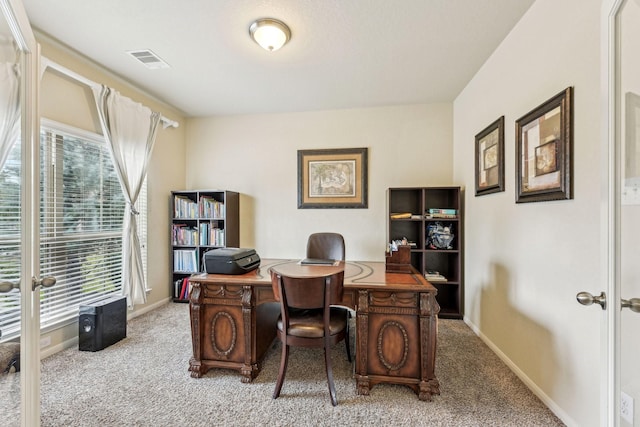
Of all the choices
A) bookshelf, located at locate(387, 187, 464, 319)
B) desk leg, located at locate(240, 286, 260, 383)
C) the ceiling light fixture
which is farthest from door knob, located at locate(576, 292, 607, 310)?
the ceiling light fixture

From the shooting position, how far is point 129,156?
2.91 m

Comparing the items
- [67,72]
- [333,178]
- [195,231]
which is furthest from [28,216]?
[333,178]

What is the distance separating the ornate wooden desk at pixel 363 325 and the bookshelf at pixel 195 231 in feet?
5.24

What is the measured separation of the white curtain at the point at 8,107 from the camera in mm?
1143

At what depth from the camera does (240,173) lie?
3904 millimetres

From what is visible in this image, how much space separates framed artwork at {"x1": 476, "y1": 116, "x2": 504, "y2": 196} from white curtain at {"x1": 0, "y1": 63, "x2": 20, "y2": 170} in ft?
10.2

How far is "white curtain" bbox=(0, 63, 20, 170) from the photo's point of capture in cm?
114

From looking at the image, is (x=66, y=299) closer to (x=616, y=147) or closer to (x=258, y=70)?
(x=258, y=70)

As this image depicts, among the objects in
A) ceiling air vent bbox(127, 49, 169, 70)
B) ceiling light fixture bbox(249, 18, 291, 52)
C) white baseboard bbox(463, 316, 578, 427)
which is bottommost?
white baseboard bbox(463, 316, 578, 427)

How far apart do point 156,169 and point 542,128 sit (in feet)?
13.1

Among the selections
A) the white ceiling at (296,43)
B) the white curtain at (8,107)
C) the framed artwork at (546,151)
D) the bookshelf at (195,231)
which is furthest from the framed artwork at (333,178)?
the white curtain at (8,107)

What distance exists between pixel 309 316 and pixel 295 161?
2.45 metres

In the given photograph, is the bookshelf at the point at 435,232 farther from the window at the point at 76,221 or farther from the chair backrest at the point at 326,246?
the window at the point at 76,221

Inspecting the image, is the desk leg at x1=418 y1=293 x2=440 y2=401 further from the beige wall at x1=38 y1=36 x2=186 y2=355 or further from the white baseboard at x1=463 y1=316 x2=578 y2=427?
the beige wall at x1=38 y1=36 x2=186 y2=355
